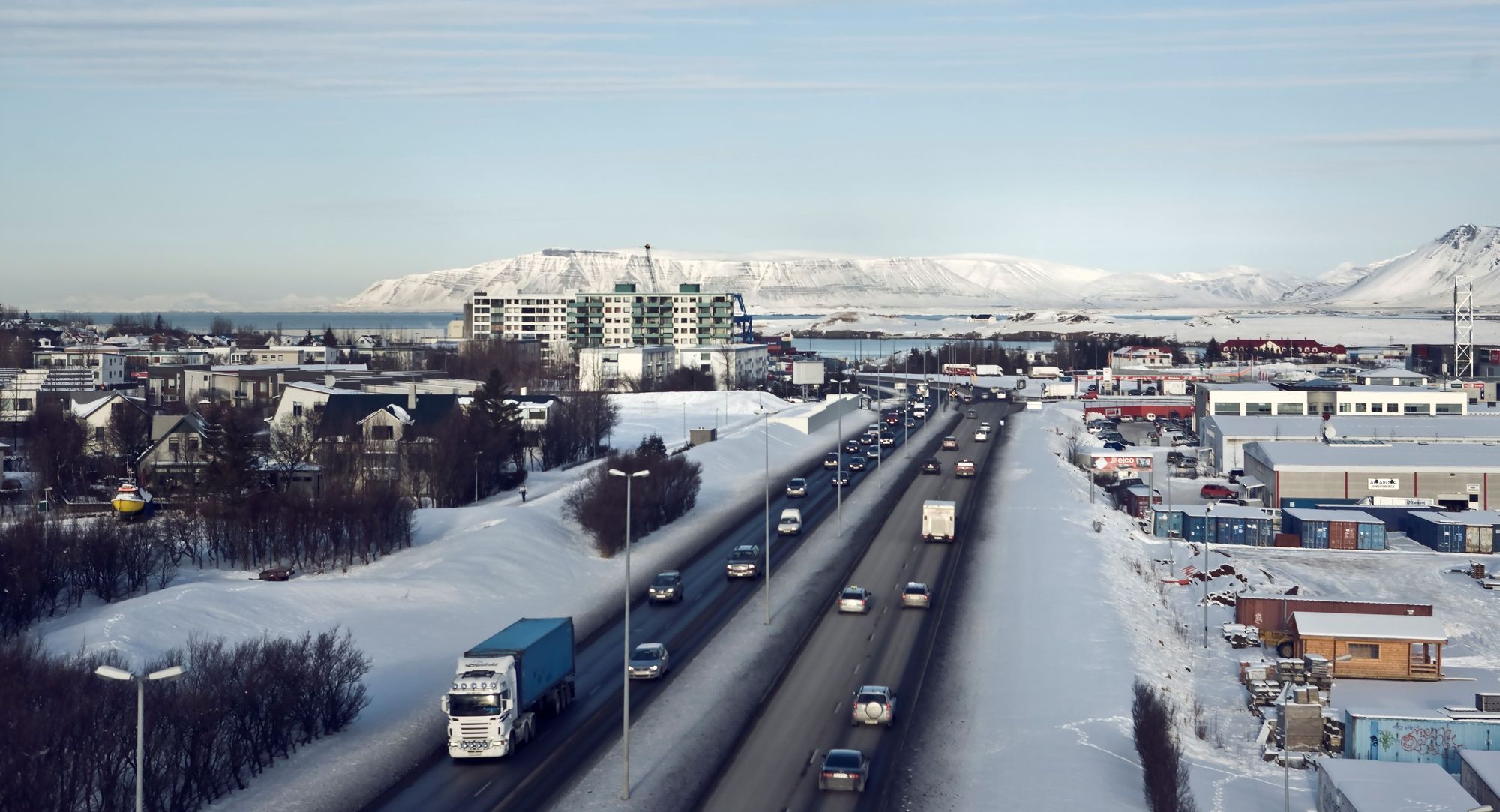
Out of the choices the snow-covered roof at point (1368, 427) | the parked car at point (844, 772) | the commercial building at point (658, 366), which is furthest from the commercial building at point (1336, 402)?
the parked car at point (844, 772)

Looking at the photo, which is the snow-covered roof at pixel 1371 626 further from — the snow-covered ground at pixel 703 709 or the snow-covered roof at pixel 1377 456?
the snow-covered roof at pixel 1377 456

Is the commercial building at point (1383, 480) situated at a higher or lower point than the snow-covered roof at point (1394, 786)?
higher

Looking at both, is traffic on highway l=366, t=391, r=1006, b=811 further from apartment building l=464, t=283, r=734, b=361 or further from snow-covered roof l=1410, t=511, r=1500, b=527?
apartment building l=464, t=283, r=734, b=361

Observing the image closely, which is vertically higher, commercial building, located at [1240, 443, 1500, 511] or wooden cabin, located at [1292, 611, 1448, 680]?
commercial building, located at [1240, 443, 1500, 511]

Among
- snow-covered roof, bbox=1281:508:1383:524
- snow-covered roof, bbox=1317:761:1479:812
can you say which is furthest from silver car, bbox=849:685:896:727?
snow-covered roof, bbox=1281:508:1383:524

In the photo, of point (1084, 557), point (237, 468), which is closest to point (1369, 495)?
point (1084, 557)

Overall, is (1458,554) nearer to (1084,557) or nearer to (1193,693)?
(1084,557)

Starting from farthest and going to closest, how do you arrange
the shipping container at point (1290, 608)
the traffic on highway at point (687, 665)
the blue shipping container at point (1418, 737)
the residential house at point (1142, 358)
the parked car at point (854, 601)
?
the residential house at point (1142, 358)
the shipping container at point (1290, 608)
the parked car at point (854, 601)
the blue shipping container at point (1418, 737)
the traffic on highway at point (687, 665)

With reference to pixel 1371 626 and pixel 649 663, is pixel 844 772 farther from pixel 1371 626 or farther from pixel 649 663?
pixel 1371 626
